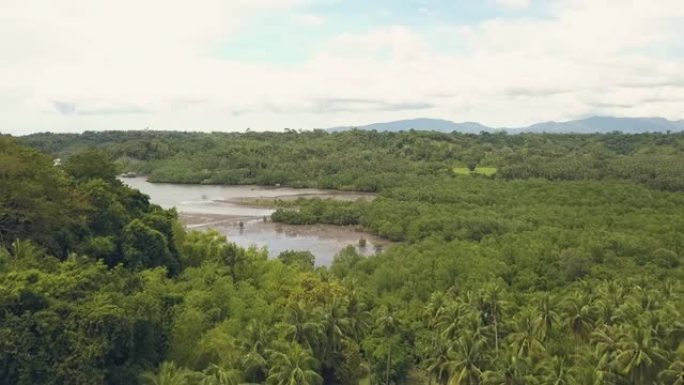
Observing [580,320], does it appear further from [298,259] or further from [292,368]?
[298,259]

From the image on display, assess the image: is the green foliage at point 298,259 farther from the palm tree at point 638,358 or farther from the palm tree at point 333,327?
the palm tree at point 638,358

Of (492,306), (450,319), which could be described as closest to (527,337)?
(492,306)

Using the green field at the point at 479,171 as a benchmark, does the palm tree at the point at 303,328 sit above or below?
below

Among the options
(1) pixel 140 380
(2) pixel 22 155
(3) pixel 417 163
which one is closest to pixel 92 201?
(2) pixel 22 155

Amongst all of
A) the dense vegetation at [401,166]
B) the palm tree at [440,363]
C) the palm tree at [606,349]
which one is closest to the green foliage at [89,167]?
the palm tree at [440,363]

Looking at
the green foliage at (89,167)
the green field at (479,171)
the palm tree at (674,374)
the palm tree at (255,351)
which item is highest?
the green foliage at (89,167)

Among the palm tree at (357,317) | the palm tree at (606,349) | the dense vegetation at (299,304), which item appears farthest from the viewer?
the palm tree at (357,317)

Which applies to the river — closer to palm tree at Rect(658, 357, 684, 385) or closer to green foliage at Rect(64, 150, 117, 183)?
green foliage at Rect(64, 150, 117, 183)
